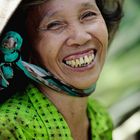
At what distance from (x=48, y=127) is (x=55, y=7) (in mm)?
683

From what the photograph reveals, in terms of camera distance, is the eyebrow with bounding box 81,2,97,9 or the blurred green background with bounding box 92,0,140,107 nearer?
the eyebrow with bounding box 81,2,97,9

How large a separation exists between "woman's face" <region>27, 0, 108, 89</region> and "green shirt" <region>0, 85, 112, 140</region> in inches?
7.7

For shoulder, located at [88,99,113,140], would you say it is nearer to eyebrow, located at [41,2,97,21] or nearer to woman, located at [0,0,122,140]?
woman, located at [0,0,122,140]

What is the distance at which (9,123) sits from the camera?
3658mm

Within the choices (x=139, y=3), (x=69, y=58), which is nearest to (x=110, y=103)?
(x=139, y=3)

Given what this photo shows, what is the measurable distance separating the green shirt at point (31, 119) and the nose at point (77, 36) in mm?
389

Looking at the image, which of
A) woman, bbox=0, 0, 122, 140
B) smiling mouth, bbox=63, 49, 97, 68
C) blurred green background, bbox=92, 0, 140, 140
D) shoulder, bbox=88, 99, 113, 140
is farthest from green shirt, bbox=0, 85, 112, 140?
blurred green background, bbox=92, 0, 140, 140

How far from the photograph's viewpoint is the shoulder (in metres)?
4.41

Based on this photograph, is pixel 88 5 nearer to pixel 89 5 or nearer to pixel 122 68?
pixel 89 5

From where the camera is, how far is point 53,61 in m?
3.80

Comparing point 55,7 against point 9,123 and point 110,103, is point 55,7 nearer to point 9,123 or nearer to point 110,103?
point 9,123

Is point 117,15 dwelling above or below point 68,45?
above

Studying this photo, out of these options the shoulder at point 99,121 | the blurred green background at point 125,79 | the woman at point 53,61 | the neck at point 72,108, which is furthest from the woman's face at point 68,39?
the blurred green background at point 125,79

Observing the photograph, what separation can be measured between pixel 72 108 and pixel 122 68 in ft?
7.89
